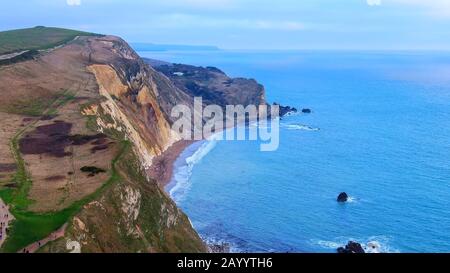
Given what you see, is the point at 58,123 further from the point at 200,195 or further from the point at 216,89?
the point at 216,89

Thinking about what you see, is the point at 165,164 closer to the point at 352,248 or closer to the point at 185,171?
the point at 185,171

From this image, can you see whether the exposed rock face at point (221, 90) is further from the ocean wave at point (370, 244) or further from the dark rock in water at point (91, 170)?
the dark rock in water at point (91, 170)

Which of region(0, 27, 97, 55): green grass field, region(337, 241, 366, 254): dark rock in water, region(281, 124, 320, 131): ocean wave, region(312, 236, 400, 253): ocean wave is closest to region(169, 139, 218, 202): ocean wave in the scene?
region(312, 236, 400, 253): ocean wave

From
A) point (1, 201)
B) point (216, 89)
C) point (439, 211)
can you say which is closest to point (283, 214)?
point (439, 211)

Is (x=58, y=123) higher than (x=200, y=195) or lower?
higher

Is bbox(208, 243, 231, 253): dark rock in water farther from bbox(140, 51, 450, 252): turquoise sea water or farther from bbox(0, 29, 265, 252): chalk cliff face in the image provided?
bbox(0, 29, 265, 252): chalk cliff face
